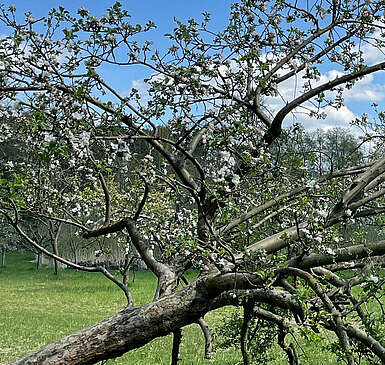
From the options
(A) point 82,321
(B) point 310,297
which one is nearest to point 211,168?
(B) point 310,297

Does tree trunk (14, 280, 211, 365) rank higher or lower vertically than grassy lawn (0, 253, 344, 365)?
higher

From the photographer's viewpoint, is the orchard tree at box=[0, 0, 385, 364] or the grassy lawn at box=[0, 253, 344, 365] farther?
the grassy lawn at box=[0, 253, 344, 365]

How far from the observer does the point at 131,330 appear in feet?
11.4

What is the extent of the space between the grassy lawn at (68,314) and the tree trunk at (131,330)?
914 mm

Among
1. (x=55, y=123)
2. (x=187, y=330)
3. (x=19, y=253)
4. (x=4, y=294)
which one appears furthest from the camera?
(x=19, y=253)

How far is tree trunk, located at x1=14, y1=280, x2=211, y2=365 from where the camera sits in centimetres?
349

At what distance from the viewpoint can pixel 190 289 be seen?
11.7 feet

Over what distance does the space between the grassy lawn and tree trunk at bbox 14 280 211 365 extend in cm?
91

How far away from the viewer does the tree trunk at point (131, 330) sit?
3486 millimetres

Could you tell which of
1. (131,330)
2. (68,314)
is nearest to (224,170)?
(131,330)

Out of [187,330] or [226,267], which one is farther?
[187,330]

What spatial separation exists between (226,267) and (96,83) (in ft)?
5.63

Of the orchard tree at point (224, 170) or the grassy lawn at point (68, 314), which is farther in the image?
the grassy lawn at point (68, 314)

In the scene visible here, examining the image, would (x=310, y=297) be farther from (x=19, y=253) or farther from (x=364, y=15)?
(x=19, y=253)
